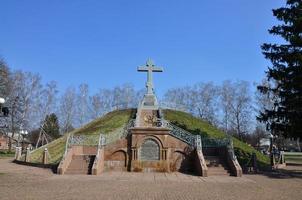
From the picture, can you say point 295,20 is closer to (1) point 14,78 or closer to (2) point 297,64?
(2) point 297,64

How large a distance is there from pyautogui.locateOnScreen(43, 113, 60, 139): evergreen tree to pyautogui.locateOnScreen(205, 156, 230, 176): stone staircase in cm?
3966

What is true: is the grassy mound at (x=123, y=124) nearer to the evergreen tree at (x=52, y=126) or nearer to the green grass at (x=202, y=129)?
the green grass at (x=202, y=129)

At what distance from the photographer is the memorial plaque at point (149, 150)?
22.4m

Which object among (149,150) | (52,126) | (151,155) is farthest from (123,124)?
(52,126)

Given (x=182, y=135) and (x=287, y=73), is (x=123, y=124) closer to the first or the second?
(x=182, y=135)

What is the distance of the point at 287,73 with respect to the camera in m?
20.8

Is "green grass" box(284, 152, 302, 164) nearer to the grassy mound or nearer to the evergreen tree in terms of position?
the grassy mound

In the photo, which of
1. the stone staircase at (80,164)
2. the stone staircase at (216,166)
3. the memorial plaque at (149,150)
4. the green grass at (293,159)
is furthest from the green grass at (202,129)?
the stone staircase at (80,164)

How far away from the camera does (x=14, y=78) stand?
4781cm

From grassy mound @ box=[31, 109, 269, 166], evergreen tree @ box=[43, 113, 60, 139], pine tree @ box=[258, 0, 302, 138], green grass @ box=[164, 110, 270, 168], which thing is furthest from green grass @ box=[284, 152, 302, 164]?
evergreen tree @ box=[43, 113, 60, 139]

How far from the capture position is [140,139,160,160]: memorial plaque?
73.4ft

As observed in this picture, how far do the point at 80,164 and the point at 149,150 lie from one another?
446cm

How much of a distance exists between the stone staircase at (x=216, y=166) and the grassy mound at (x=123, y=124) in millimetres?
7375

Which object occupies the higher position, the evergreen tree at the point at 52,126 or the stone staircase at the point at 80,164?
the evergreen tree at the point at 52,126
